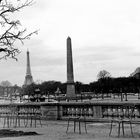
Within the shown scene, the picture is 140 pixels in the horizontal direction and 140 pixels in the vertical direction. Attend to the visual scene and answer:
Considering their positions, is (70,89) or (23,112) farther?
(70,89)

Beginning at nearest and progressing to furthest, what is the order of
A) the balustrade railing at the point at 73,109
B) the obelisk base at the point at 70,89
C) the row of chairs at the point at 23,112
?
the balustrade railing at the point at 73,109
the row of chairs at the point at 23,112
the obelisk base at the point at 70,89

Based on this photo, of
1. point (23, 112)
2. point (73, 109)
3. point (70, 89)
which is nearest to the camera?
point (73, 109)

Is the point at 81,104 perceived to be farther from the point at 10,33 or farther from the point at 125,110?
the point at 10,33

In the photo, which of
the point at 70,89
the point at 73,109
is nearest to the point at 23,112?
the point at 73,109

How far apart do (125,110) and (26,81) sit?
163751 millimetres

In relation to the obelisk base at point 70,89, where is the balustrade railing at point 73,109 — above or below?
below

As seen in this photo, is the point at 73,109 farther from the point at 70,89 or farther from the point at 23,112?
the point at 70,89

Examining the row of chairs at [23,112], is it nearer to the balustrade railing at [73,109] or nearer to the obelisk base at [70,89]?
the balustrade railing at [73,109]

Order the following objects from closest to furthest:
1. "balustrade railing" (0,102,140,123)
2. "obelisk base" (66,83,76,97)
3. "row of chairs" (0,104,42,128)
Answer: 1. "balustrade railing" (0,102,140,123)
2. "row of chairs" (0,104,42,128)
3. "obelisk base" (66,83,76,97)

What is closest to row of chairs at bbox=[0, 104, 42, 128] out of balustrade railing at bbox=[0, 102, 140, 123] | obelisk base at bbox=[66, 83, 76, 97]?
balustrade railing at bbox=[0, 102, 140, 123]

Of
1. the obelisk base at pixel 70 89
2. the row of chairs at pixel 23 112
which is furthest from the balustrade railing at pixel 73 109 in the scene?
the obelisk base at pixel 70 89

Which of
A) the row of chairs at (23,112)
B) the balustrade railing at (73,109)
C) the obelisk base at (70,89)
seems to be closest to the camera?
the balustrade railing at (73,109)

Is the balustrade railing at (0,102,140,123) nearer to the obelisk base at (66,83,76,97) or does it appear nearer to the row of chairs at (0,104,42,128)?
the row of chairs at (0,104,42,128)

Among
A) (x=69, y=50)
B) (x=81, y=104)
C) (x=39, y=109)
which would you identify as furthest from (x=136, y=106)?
(x=69, y=50)
